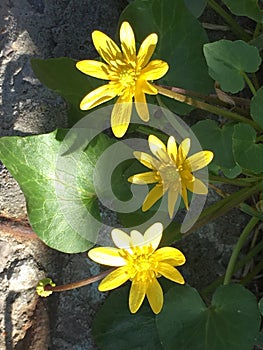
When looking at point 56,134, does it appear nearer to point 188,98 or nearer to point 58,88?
point 58,88

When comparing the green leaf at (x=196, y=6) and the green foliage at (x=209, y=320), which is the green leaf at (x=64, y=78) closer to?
the green leaf at (x=196, y=6)

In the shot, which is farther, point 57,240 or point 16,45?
point 16,45

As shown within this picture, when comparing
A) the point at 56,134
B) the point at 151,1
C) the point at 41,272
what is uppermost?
the point at 151,1

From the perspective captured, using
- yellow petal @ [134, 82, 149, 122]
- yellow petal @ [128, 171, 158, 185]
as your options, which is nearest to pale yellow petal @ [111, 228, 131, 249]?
yellow petal @ [128, 171, 158, 185]

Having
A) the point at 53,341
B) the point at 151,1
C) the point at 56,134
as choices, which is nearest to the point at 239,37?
the point at 151,1

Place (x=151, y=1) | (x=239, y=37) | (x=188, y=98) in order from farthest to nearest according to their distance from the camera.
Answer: (x=239, y=37) → (x=151, y=1) → (x=188, y=98)

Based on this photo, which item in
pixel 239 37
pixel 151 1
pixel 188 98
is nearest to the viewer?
pixel 188 98
